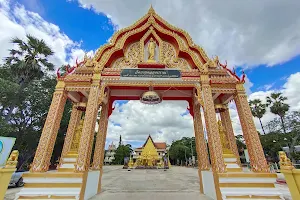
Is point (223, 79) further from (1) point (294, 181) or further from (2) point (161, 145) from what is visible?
(2) point (161, 145)

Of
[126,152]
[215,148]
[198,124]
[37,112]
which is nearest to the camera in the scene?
[215,148]

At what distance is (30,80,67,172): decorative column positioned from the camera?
473 cm

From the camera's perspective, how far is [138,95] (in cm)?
746

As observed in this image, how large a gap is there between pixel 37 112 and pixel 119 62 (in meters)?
14.4

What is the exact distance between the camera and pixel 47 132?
508 centimetres

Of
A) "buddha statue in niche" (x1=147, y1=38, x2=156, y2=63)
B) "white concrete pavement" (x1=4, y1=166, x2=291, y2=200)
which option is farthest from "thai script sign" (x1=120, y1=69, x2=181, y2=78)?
"white concrete pavement" (x1=4, y1=166, x2=291, y2=200)

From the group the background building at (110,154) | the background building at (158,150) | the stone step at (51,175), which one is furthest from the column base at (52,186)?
the background building at (110,154)

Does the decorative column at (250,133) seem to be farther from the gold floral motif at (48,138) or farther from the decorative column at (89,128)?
the gold floral motif at (48,138)

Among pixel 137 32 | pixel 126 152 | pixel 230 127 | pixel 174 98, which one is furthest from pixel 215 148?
pixel 126 152

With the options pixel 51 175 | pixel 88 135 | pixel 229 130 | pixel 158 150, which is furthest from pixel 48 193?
pixel 158 150

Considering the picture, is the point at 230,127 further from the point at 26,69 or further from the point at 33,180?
the point at 26,69

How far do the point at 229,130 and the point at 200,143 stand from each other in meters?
1.32

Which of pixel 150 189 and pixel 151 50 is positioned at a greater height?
pixel 151 50

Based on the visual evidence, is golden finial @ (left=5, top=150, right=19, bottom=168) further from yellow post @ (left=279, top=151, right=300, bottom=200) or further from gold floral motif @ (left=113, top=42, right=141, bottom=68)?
yellow post @ (left=279, top=151, right=300, bottom=200)
